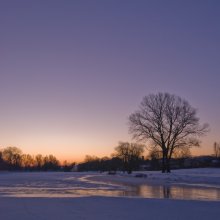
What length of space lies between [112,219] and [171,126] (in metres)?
52.1

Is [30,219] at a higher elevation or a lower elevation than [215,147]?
lower

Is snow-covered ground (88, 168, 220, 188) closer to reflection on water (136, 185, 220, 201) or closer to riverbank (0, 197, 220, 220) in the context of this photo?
reflection on water (136, 185, 220, 201)

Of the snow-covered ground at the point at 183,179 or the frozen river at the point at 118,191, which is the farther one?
the snow-covered ground at the point at 183,179

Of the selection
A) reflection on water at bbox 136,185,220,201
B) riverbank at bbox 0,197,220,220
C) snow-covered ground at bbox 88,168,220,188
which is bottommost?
riverbank at bbox 0,197,220,220

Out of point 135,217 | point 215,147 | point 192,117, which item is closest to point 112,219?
point 135,217

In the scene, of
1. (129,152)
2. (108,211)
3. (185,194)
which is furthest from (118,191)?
(129,152)

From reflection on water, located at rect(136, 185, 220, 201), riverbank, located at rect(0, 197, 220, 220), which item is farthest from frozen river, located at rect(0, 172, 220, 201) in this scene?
riverbank, located at rect(0, 197, 220, 220)

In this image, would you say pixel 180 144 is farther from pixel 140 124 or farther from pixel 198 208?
pixel 198 208

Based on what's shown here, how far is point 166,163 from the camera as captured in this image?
66.0 metres

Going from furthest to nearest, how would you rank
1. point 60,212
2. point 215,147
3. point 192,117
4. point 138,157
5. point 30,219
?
point 215,147 < point 138,157 < point 192,117 < point 60,212 < point 30,219

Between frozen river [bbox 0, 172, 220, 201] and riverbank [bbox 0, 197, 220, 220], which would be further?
frozen river [bbox 0, 172, 220, 201]

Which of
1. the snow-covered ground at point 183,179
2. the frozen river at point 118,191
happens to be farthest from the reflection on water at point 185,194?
the snow-covered ground at point 183,179

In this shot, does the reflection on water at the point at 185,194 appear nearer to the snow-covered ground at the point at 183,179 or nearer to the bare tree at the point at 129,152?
the snow-covered ground at the point at 183,179

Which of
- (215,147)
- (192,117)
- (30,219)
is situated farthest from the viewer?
(215,147)
